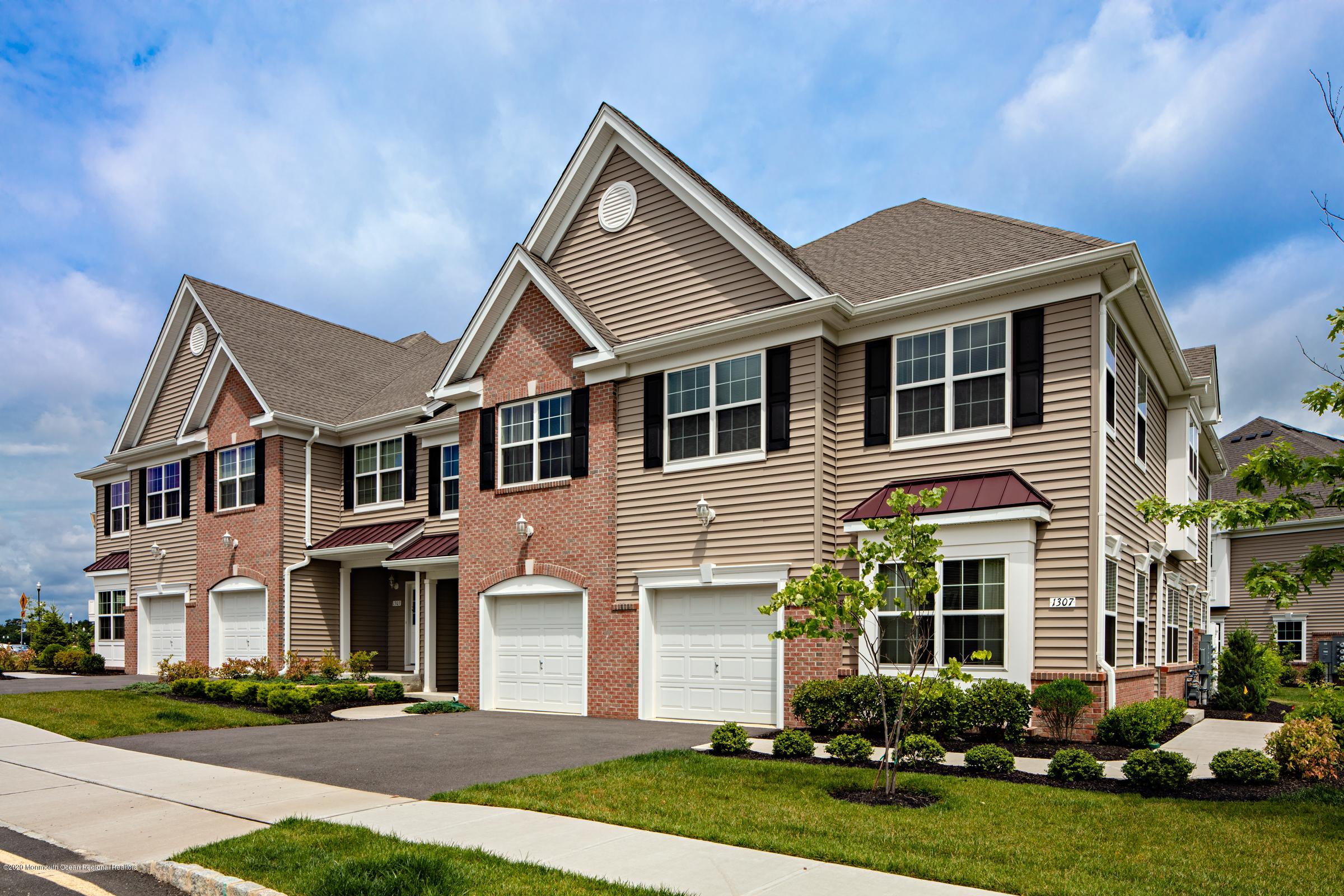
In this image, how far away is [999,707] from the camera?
13.3 meters

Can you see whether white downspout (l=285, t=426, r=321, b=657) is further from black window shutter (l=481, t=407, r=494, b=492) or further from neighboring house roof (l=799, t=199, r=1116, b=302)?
neighboring house roof (l=799, t=199, r=1116, b=302)

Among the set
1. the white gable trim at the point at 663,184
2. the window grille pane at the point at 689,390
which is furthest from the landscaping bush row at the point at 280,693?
the white gable trim at the point at 663,184

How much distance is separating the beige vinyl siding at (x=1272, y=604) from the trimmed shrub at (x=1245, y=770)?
26.4 m

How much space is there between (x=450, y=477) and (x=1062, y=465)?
15.6 metres

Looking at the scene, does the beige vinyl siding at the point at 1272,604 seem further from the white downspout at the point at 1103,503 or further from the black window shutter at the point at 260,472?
the black window shutter at the point at 260,472

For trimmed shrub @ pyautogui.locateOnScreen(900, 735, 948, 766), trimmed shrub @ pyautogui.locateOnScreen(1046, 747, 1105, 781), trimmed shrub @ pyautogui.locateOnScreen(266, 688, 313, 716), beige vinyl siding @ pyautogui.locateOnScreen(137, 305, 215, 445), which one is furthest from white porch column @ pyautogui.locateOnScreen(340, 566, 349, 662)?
trimmed shrub @ pyautogui.locateOnScreen(1046, 747, 1105, 781)

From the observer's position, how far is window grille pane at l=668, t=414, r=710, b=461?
17.3 m

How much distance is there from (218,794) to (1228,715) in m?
18.5

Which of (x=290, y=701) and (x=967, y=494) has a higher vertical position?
(x=967, y=494)

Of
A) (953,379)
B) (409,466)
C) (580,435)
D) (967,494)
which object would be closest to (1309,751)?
(967,494)

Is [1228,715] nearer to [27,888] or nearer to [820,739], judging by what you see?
[820,739]

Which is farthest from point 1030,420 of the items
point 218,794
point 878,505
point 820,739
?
point 218,794

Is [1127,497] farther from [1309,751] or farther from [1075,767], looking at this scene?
[1075,767]

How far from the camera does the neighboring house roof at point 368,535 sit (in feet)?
81.0
